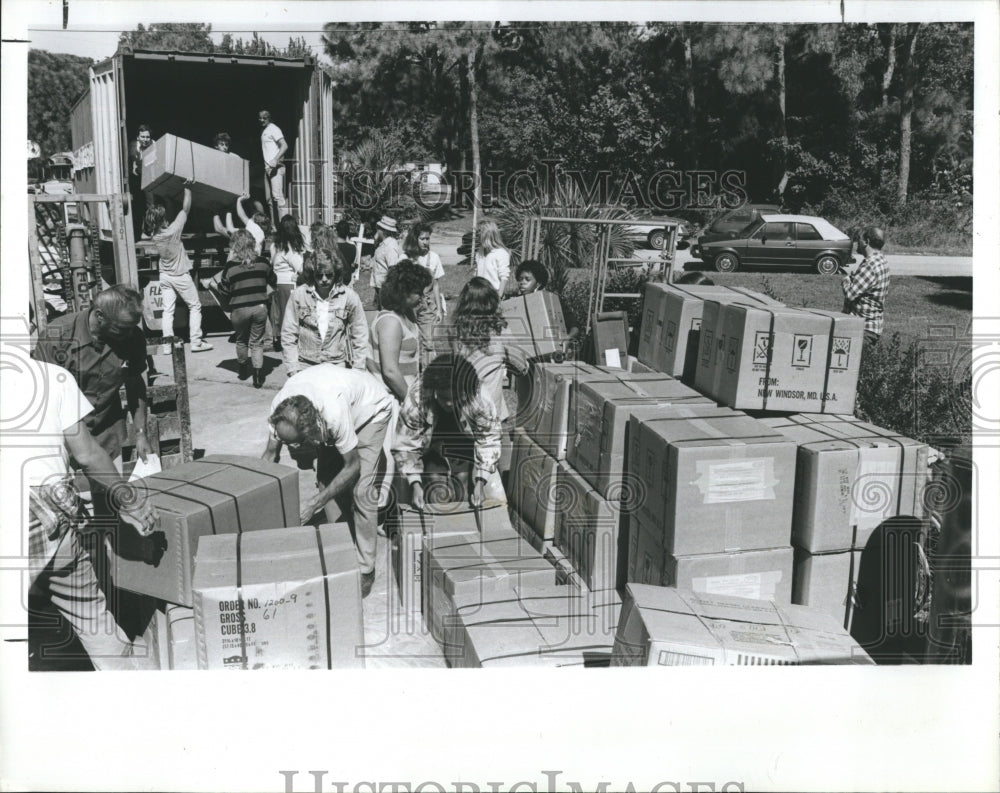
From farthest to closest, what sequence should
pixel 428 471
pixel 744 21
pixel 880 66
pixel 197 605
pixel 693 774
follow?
pixel 880 66 → pixel 428 471 → pixel 744 21 → pixel 693 774 → pixel 197 605

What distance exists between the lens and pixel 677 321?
5152mm

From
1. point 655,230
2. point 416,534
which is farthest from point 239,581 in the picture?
point 655,230

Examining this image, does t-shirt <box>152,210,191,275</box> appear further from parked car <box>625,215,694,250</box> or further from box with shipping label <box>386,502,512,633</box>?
parked car <box>625,215,694,250</box>

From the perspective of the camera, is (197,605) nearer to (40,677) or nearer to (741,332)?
(40,677)

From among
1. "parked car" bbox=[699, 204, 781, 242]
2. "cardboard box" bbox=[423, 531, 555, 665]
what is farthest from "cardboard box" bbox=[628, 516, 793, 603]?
"parked car" bbox=[699, 204, 781, 242]

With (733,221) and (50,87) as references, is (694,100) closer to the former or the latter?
(733,221)

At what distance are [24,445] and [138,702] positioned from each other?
1235mm

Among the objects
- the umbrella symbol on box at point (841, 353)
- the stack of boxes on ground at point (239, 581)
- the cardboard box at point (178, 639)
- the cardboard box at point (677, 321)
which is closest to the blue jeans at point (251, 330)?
the stack of boxes on ground at point (239, 581)

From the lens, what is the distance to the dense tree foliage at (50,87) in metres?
4.46

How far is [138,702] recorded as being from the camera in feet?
12.3

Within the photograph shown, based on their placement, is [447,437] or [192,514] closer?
[192,514]

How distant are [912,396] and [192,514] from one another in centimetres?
397

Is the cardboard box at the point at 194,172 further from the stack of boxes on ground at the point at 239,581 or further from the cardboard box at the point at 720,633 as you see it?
the cardboard box at the point at 720,633

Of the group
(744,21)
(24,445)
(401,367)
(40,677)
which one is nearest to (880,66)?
(744,21)
